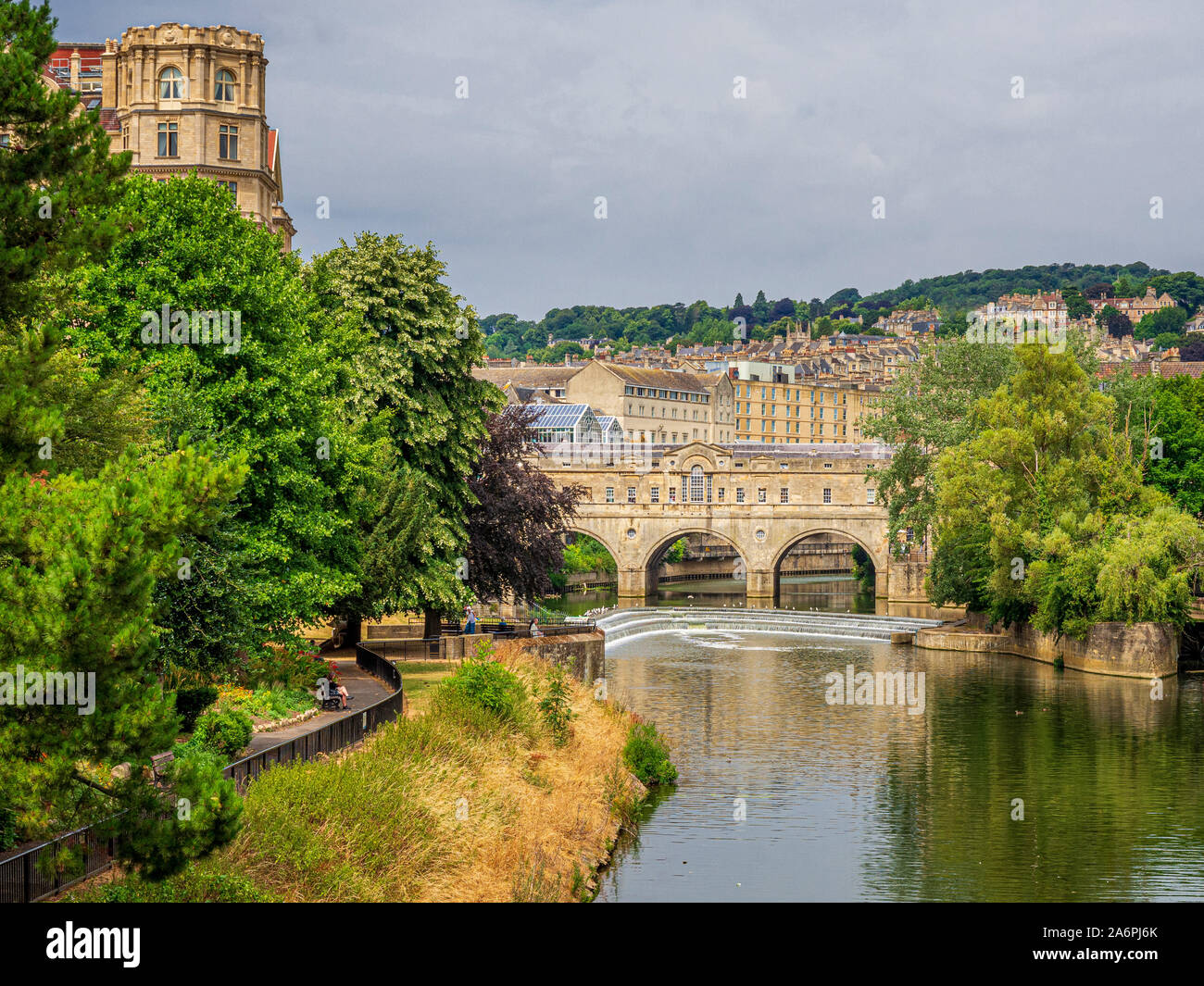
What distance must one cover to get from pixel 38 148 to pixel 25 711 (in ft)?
19.1

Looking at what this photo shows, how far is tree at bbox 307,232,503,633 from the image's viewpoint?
127 feet

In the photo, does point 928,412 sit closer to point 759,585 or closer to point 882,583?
point 882,583

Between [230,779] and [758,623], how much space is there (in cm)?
4890

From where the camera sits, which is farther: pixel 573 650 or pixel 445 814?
pixel 573 650

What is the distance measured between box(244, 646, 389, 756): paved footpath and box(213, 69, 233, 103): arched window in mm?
18714

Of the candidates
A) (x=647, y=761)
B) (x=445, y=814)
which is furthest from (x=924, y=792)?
(x=445, y=814)

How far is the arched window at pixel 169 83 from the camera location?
1756 inches

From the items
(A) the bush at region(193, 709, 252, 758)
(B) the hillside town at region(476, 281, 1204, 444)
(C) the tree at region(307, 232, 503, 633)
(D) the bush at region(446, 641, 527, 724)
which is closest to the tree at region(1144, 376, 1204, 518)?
(C) the tree at region(307, 232, 503, 633)

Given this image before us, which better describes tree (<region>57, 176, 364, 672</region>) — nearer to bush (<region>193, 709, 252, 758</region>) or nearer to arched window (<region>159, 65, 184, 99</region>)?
bush (<region>193, 709, 252, 758</region>)

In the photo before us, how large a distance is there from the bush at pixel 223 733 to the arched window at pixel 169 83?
2951 centimetres

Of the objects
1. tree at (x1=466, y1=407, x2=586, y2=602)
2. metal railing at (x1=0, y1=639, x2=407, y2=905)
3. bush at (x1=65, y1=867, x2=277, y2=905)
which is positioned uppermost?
tree at (x1=466, y1=407, x2=586, y2=602)

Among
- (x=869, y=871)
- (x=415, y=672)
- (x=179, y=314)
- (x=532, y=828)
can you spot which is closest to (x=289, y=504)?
(x=179, y=314)

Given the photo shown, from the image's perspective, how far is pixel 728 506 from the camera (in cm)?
8381

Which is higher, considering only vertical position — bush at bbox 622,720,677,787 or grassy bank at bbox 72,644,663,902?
grassy bank at bbox 72,644,663,902
